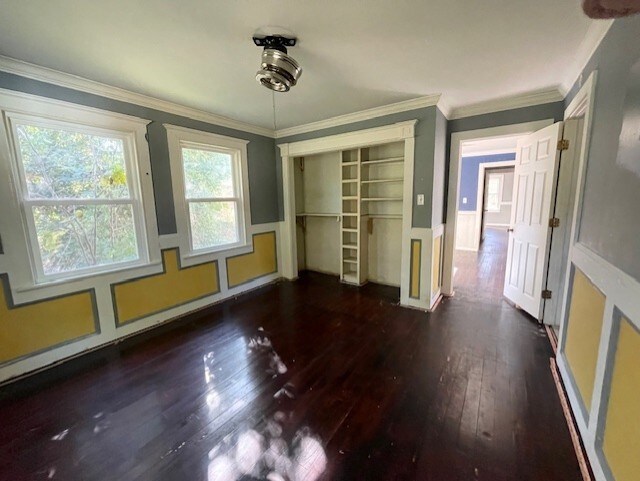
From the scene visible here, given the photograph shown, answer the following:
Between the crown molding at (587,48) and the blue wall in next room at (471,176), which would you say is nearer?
the crown molding at (587,48)

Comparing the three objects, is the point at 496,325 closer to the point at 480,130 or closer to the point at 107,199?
the point at 480,130

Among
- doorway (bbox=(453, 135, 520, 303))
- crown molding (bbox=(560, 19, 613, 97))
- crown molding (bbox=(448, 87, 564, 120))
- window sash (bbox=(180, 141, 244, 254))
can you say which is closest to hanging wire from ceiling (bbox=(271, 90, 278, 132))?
window sash (bbox=(180, 141, 244, 254))

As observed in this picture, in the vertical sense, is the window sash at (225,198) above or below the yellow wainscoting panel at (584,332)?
above

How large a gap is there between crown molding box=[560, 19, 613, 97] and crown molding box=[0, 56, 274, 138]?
3390mm

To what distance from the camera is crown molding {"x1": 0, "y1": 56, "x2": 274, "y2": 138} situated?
6.41ft

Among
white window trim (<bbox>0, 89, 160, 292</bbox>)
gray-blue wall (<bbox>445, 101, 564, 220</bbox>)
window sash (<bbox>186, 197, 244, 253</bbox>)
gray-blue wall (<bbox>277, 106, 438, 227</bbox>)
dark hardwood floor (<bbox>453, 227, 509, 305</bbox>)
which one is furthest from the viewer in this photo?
dark hardwood floor (<bbox>453, 227, 509, 305</bbox>)

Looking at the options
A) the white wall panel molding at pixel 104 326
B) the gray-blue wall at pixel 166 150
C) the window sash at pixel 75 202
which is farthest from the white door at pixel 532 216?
the window sash at pixel 75 202

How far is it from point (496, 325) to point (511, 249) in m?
1.08

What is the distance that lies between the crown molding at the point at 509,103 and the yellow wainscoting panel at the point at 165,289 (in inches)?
141

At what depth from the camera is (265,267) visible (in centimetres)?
415

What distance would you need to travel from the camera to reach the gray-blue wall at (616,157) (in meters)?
1.11

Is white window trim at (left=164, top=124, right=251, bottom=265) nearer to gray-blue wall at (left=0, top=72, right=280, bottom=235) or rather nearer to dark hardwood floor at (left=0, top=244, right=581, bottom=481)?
gray-blue wall at (left=0, top=72, right=280, bottom=235)

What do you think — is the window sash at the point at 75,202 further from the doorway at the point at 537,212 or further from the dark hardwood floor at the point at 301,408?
the doorway at the point at 537,212

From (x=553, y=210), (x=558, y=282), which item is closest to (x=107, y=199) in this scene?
(x=553, y=210)
